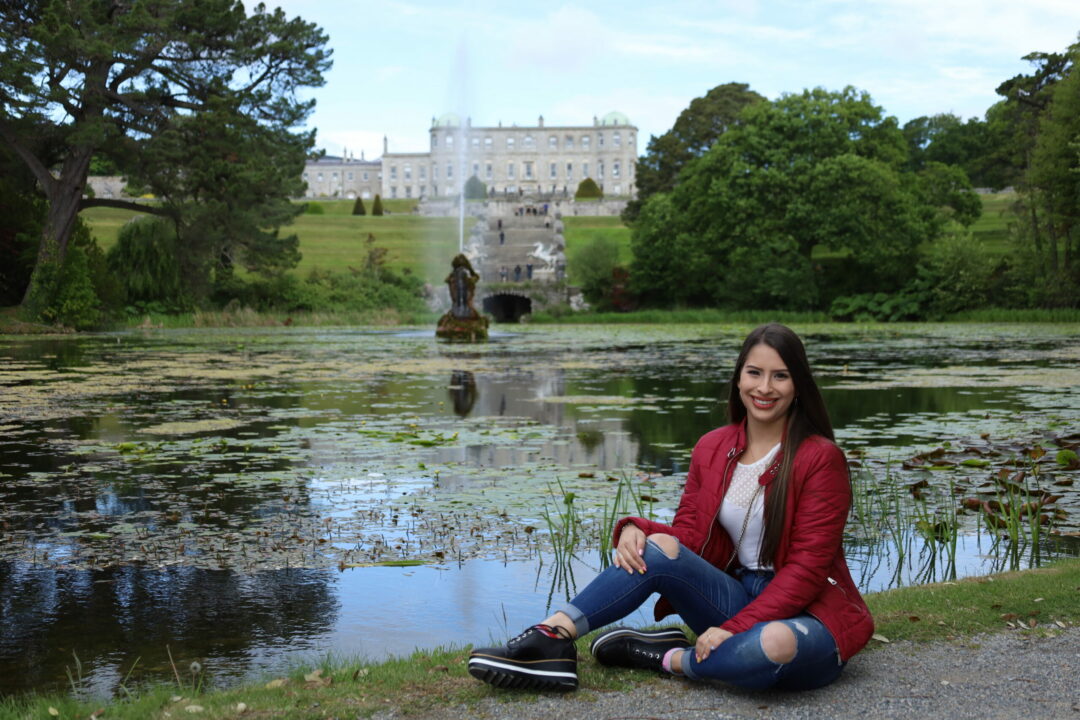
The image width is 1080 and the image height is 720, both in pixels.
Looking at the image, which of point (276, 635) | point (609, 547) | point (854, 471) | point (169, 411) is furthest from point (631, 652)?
point (169, 411)

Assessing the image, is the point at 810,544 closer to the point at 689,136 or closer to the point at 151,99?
the point at 151,99

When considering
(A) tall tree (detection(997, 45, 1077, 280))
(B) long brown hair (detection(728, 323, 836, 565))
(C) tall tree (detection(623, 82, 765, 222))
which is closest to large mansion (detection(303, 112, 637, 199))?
(C) tall tree (detection(623, 82, 765, 222))

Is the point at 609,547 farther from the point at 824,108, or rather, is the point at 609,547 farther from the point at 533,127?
the point at 533,127

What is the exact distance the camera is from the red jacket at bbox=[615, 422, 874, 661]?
3680 mm

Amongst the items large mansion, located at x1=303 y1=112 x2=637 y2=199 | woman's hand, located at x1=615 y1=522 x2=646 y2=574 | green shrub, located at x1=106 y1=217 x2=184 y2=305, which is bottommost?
woman's hand, located at x1=615 y1=522 x2=646 y2=574

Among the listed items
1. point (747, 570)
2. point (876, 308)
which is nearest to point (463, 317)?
point (876, 308)

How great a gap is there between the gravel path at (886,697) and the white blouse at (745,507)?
1.66 feet

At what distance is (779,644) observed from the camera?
3.52 metres

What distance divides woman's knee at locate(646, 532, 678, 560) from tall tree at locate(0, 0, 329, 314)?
28613mm

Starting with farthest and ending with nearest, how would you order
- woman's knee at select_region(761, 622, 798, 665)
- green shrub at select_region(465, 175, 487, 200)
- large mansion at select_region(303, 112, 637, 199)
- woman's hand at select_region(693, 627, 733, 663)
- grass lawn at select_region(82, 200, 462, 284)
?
large mansion at select_region(303, 112, 637, 199) → green shrub at select_region(465, 175, 487, 200) → grass lawn at select_region(82, 200, 462, 284) → woman's hand at select_region(693, 627, 733, 663) → woman's knee at select_region(761, 622, 798, 665)

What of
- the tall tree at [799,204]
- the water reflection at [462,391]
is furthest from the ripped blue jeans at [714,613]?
the tall tree at [799,204]

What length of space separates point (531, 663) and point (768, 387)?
4.04ft

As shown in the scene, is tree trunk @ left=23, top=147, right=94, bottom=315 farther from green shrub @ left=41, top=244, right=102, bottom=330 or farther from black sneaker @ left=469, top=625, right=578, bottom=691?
black sneaker @ left=469, top=625, right=578, bottom=691

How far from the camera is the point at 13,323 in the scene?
31.0 meters
